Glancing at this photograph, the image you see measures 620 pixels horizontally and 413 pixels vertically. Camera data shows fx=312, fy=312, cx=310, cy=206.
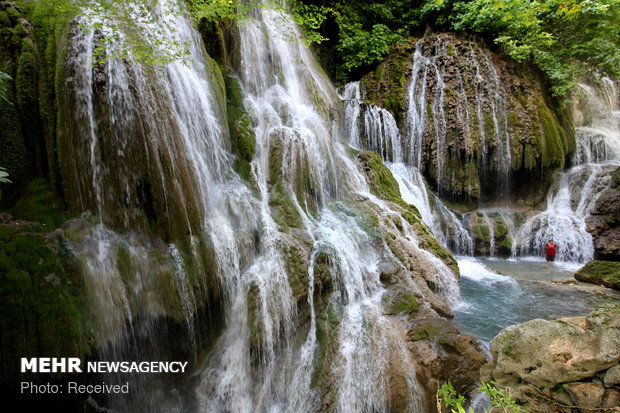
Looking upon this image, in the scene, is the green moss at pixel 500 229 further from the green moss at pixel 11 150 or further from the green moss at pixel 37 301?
the green moss at pixel 11 150

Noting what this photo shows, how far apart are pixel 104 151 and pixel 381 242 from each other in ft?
18.2

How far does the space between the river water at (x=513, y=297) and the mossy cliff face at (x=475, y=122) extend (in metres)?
3.66

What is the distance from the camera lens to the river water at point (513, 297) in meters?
6.58

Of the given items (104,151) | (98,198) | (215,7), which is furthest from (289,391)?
(215,7)

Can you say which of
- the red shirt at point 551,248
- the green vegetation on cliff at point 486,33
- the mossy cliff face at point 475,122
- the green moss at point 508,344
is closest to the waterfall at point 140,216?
the green moss at point 508,344

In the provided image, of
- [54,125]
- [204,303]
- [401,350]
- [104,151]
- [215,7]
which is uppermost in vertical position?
[215,7]

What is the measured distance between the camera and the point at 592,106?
53.7 feet

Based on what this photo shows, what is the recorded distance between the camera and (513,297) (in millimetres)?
7746

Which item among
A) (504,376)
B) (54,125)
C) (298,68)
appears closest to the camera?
(504,376)

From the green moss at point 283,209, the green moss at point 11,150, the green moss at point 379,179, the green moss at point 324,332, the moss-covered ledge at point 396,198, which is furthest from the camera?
the green moss at point 379,179

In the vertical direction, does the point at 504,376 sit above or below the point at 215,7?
below

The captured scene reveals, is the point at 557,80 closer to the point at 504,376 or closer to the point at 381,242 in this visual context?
the point at 381,242

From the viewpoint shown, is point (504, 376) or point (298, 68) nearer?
point (504, 376)

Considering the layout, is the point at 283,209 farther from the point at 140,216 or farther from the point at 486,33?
the point at 486,33
